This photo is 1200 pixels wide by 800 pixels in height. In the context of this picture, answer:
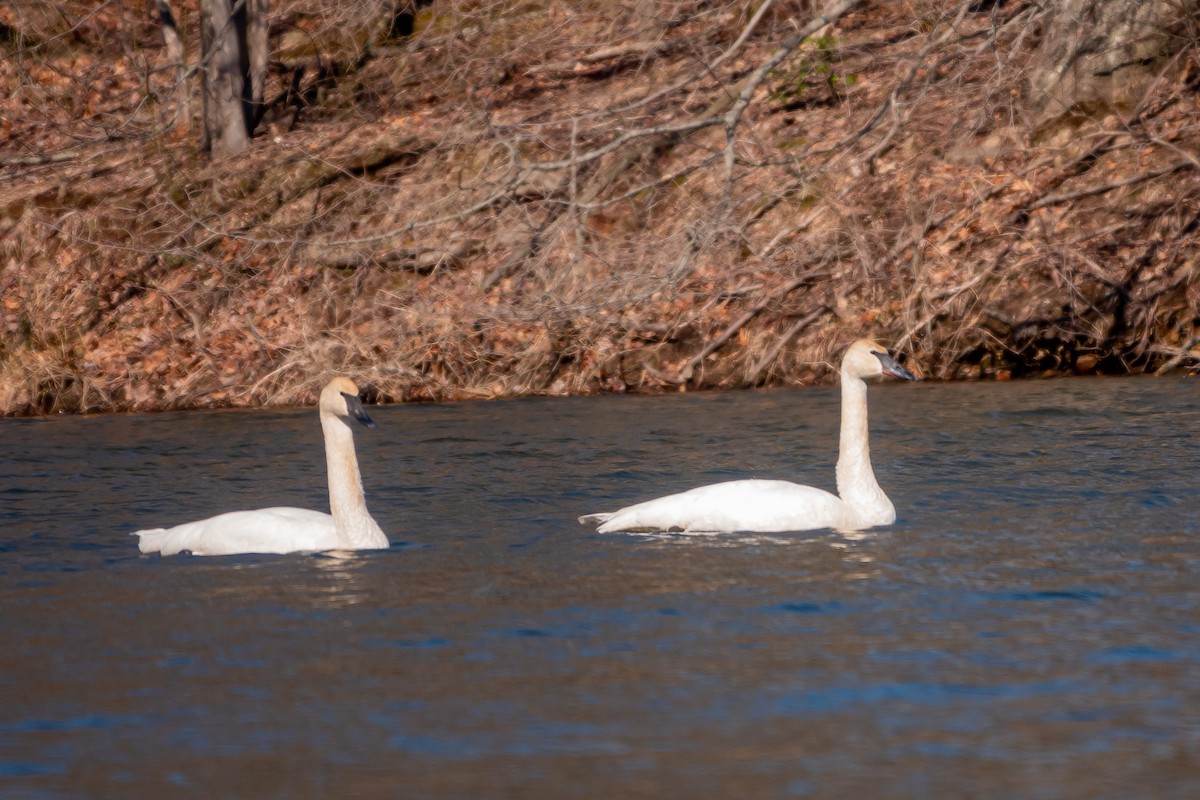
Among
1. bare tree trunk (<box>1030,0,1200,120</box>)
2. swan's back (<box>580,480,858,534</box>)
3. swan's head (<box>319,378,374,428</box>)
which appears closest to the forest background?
bare tree trunk (<box>1030,0,1200,120</box>)

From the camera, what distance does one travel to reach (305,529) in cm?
966

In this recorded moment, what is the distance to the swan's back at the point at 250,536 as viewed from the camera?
9594 mm

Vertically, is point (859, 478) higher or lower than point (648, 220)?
lower

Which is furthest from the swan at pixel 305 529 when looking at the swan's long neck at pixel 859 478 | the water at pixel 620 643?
the swan's long neck at pixel 859 478

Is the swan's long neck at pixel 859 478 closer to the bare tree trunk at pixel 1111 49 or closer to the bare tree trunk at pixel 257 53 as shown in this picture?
the bare tree trunk at pixel 1111 49

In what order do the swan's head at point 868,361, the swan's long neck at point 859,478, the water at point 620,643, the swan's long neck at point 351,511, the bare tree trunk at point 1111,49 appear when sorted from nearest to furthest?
1. the water at point 620,643
2. the swan's long neck at point 351,511
3. the swan's long neck at point 859,478
4. the swan's head at point 868,361
5. the bare tree trunk at point 1111,49

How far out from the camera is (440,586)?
335 inches

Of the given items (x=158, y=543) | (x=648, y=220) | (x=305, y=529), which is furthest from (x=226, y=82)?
(x=305, y=529)

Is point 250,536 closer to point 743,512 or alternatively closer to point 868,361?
point 743,512

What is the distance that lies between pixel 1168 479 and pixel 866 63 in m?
12.2

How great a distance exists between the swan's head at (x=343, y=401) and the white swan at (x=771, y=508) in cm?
160

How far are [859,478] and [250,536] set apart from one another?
11.9ft

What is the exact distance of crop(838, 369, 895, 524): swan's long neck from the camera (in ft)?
33.1

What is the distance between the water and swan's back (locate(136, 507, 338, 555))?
0.46 feet
